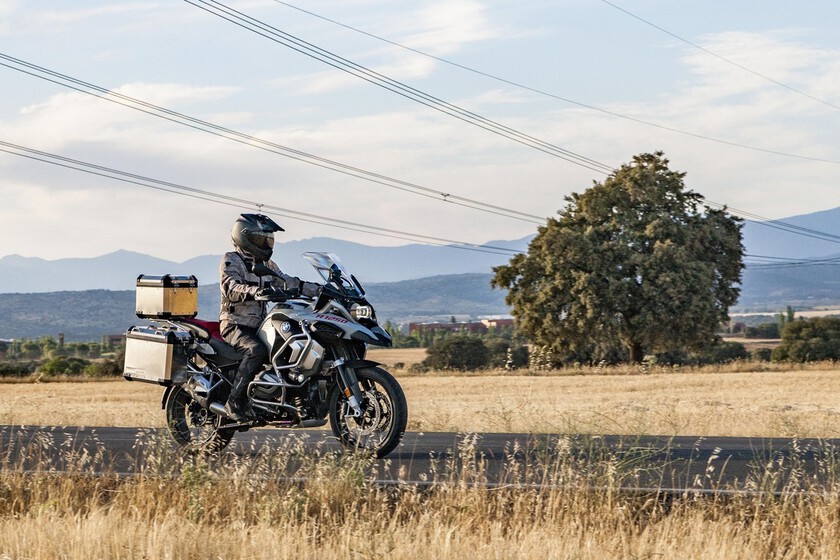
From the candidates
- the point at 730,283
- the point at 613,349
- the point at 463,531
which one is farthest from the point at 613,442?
the point at 613,349

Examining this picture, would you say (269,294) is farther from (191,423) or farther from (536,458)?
(536,458)

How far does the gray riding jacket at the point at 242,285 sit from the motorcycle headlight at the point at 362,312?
0.58 metres

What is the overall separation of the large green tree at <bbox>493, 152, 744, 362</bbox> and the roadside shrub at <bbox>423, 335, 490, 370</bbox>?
364 inches

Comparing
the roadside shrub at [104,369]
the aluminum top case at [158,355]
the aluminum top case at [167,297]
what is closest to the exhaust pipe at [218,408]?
the aluminum top case at [158,355]

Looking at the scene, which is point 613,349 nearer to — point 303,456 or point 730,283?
point 730,283

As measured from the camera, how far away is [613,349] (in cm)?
6619

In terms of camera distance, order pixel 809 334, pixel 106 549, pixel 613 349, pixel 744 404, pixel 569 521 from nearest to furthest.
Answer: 1. pixel 106 549
2. pixel 569 521
3. pixel 744 404
4. pixel 613 349
5. pixel 809 334

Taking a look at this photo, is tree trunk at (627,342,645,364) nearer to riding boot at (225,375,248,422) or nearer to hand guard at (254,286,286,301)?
riding boot at (225,375,248,422)

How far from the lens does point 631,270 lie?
5978 centimetres

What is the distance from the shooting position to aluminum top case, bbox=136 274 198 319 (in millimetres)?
11664

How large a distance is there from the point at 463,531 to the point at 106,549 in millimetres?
2332

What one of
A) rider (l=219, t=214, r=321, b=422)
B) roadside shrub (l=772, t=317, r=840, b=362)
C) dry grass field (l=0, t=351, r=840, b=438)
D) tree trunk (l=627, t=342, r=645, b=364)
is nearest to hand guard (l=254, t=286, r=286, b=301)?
rider (l=219, t=214, r=321, b=422)

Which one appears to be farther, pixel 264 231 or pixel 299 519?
pixel 264 231

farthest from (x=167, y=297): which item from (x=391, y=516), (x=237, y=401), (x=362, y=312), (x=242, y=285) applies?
(x=391, y=516)
